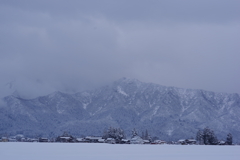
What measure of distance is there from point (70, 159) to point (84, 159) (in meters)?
1.77

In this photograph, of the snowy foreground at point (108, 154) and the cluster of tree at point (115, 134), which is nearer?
the snowy foreground at point (108, 154)

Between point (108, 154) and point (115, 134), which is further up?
point (115, 134)

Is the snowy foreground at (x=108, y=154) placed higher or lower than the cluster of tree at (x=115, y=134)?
lower

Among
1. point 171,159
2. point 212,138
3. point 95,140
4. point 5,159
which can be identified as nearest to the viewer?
point 5,159

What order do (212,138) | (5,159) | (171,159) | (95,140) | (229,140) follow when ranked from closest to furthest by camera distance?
1. (5,159)
2. (171,159)
3. (212,138)
4. (229,140)
5. (95,140)

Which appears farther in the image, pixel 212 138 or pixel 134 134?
pixel 134 134

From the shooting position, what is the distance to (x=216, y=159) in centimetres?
4641

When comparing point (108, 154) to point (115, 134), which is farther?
point (115, 134)

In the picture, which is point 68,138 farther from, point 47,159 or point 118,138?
point 47,159

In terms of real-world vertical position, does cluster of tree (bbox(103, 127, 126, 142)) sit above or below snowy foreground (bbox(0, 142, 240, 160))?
above

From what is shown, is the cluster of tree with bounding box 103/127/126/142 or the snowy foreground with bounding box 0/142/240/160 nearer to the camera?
the snowy foreground with bounding box 0/142/240/160

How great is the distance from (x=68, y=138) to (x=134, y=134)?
28908 mm

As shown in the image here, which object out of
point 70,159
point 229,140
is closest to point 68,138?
point 229,140

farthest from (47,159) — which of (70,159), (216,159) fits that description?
(216,159)
